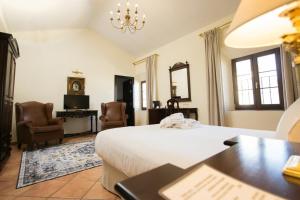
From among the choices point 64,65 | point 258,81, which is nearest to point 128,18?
point 258,81

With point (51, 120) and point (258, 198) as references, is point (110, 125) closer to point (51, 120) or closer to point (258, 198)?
point (51, 120)

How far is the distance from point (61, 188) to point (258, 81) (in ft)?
11.9

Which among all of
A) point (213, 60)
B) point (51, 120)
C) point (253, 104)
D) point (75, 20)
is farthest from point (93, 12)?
point (253, 104)

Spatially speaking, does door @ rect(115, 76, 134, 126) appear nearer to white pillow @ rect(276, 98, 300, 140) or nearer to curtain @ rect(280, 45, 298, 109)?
curtain @ rect(280, 45, 298, 109)

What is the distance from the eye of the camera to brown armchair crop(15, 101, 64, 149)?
3.30 metres

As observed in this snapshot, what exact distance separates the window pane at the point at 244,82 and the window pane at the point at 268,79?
18 centimetres

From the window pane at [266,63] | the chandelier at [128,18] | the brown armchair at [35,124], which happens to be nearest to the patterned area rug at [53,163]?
the brown armchair at [35,124]

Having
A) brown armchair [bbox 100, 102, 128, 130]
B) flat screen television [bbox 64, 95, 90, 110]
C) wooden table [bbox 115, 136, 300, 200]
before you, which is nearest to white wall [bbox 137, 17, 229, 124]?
brown armchair [bbox 100, 102, 128, 130]

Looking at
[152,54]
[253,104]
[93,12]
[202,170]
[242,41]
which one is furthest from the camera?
[152,54]

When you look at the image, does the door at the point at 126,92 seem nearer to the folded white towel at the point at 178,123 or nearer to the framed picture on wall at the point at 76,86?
the framed picture on wall at the point at 76,86

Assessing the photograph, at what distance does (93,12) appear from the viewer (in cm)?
455

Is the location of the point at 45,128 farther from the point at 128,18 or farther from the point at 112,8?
the point at 112,8

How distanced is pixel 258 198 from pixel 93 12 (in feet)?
17.5

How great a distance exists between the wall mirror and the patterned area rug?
101 inches
